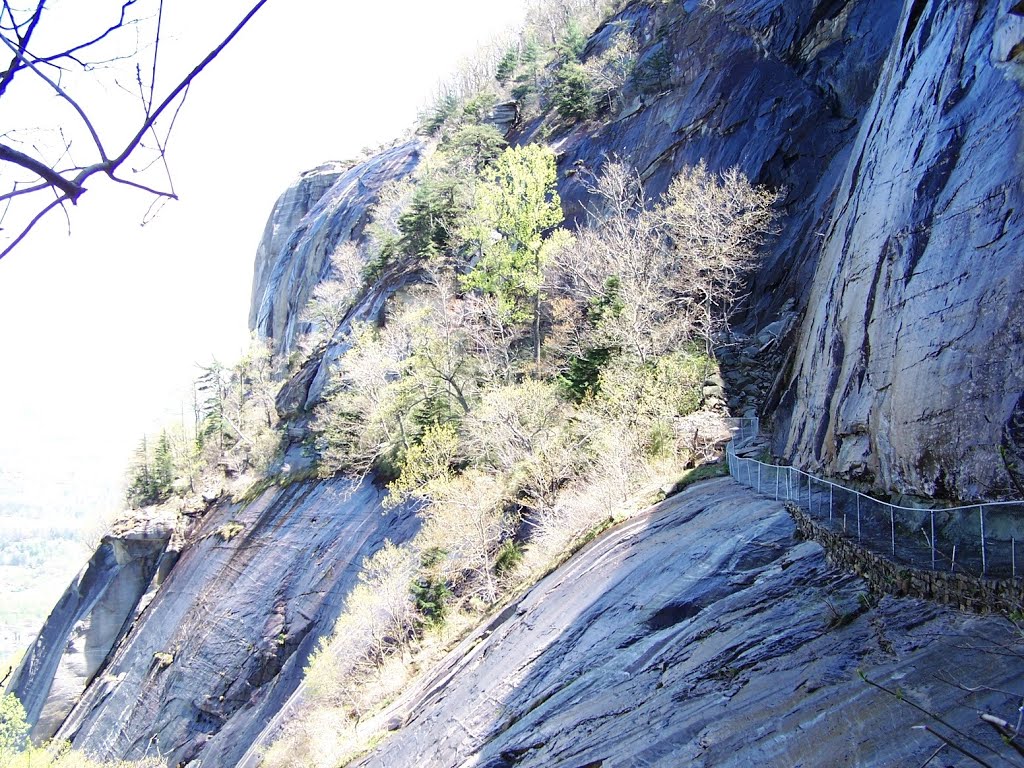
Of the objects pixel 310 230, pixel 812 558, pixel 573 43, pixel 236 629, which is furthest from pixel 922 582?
pixel 310 230

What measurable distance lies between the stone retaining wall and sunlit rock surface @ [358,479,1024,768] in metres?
0.18

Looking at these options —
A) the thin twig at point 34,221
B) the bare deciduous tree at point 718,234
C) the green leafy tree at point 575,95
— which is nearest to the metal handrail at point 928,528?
the thin twig at point 34,221

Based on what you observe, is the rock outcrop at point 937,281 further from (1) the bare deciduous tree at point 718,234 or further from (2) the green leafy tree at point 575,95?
(2) the green leafy tree at point 575,95

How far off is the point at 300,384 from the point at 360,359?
11.4m

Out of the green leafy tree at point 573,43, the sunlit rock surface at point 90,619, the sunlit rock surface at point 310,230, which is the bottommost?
the sunlit rock surface at point 90,619

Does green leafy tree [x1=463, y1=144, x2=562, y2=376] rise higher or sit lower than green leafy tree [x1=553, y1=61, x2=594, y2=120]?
lower

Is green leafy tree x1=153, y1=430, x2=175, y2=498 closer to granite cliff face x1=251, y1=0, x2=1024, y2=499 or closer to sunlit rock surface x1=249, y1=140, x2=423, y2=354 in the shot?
sunlit rock surface x1=249, y1=140, x2=423, y2=354

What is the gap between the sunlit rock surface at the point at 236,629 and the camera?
1039 inches

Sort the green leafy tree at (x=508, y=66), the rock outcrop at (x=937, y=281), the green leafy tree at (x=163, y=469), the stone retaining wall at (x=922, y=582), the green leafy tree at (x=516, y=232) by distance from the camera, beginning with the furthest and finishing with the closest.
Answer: the green leafy tree at (x=508, y=66) < the green leafy tree at (x=163, y=469) < the green leafy tree at (x=516, y=232) < the rock outcrop at (x=937, y=281) < the stone retaining wall at (x=922, y=582)

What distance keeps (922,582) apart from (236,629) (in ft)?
92.4

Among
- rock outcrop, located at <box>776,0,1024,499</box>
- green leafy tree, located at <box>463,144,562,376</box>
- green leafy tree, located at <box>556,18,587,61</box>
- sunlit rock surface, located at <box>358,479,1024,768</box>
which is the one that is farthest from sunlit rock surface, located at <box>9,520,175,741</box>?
green leafy tree, located at <box>556,18,587,61</box>

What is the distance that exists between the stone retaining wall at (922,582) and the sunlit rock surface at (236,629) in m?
18.6

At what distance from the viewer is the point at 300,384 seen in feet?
137

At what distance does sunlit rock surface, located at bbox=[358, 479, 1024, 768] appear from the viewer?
20.0ft
